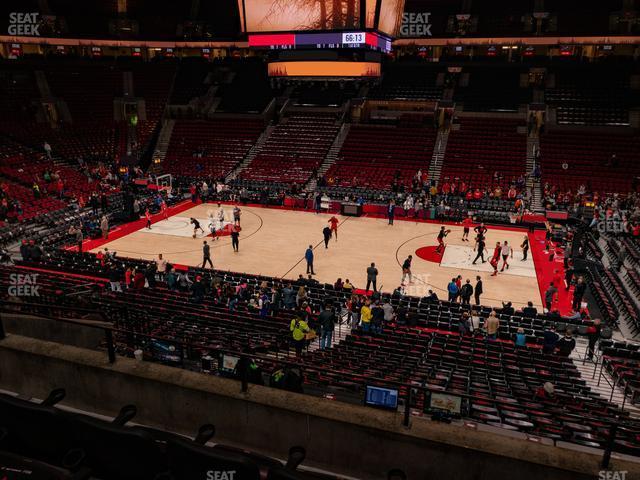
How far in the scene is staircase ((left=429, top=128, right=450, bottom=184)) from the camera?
34941mm

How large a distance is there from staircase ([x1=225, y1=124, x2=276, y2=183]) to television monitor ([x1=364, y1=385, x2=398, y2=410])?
32828 millimetres

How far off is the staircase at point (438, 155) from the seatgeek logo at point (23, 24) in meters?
35.2

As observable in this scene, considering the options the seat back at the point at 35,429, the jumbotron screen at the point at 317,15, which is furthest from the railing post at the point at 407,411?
the jumbotron screen at the point at 317,15

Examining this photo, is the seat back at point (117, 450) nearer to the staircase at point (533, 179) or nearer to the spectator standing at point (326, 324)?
the spectator standing at point (326, 324)

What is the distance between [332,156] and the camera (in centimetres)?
3884

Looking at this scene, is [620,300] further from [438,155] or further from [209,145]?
[209,145]

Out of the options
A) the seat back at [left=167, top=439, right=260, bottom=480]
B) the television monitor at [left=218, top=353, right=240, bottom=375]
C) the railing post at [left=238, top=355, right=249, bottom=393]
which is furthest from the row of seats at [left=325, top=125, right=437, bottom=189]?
the seat back at [left=167, top=439, right=260, bottom=480]

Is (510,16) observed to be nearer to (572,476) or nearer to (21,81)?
(21,81)

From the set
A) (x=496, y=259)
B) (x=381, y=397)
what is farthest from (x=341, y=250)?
(x=381, y=397)

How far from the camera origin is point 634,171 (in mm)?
31500

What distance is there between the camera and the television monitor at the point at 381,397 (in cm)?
548

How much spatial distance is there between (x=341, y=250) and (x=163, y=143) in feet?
84.2

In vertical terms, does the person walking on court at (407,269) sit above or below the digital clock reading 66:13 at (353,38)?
below

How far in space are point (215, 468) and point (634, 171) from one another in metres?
34.8
